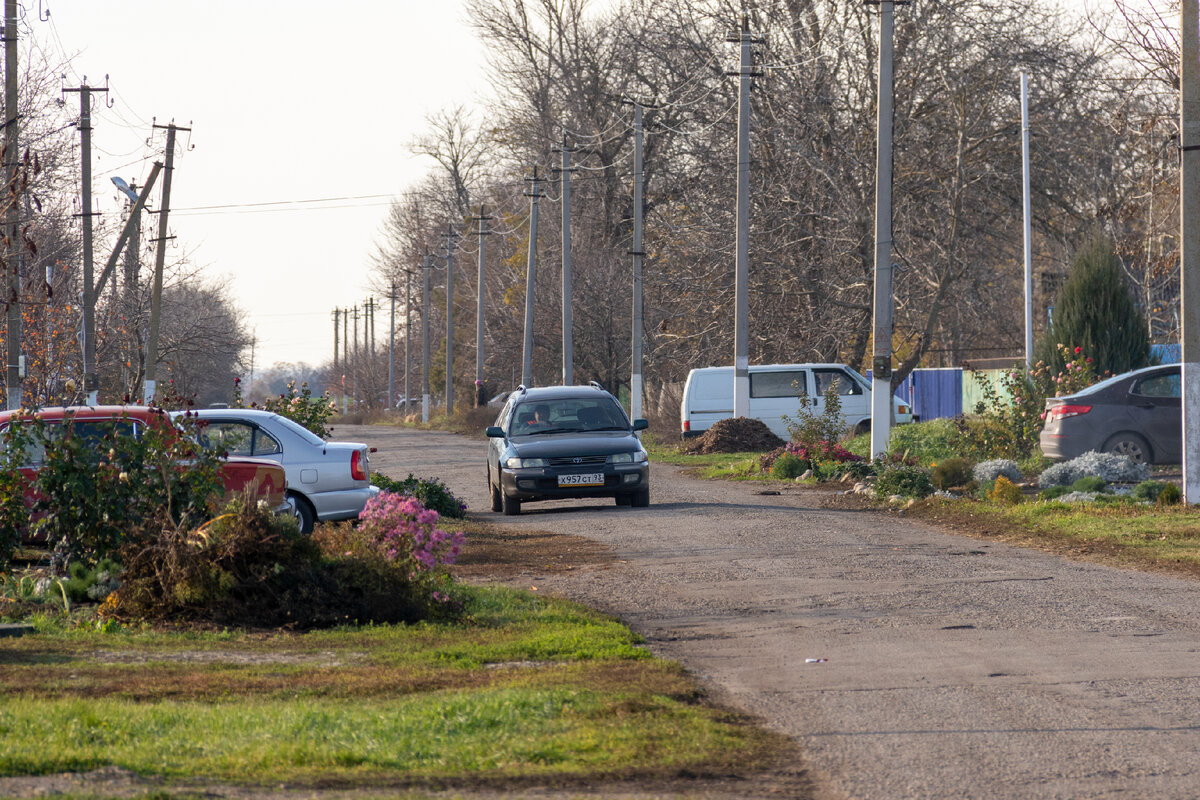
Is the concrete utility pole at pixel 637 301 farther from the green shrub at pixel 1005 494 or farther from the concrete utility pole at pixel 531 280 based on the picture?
the green shrub at pixel 1005 494

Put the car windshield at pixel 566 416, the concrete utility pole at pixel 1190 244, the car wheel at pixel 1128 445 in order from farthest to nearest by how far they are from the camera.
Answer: the car wheel at pixel 1128 445
the car windshield at pixel 566 416
the concrete utility pole at pixel 1190 244

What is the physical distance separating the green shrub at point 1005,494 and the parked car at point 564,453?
14.6 feet

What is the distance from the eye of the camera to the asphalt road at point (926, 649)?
5.70m

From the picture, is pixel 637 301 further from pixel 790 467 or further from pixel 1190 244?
pixel 1190 244

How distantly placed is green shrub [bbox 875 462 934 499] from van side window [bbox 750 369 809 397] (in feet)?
44.5

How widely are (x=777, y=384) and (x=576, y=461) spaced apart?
51.2 ft

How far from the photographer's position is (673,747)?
5852mm

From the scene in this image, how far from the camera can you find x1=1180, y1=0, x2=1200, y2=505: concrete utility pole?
15805 mm

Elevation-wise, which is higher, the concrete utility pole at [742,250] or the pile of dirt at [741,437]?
the concrete utility pole at [742,250]

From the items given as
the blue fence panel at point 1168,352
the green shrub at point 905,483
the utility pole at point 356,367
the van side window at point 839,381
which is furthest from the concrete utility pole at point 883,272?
the utility pole at point 356,367

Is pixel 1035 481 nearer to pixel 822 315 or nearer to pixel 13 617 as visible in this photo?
pixel 13 617

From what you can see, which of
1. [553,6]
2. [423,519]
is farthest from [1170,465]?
[553,6]

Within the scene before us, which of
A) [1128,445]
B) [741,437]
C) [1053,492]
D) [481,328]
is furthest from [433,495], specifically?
[481,328]

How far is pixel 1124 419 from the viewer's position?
20.2 metres
